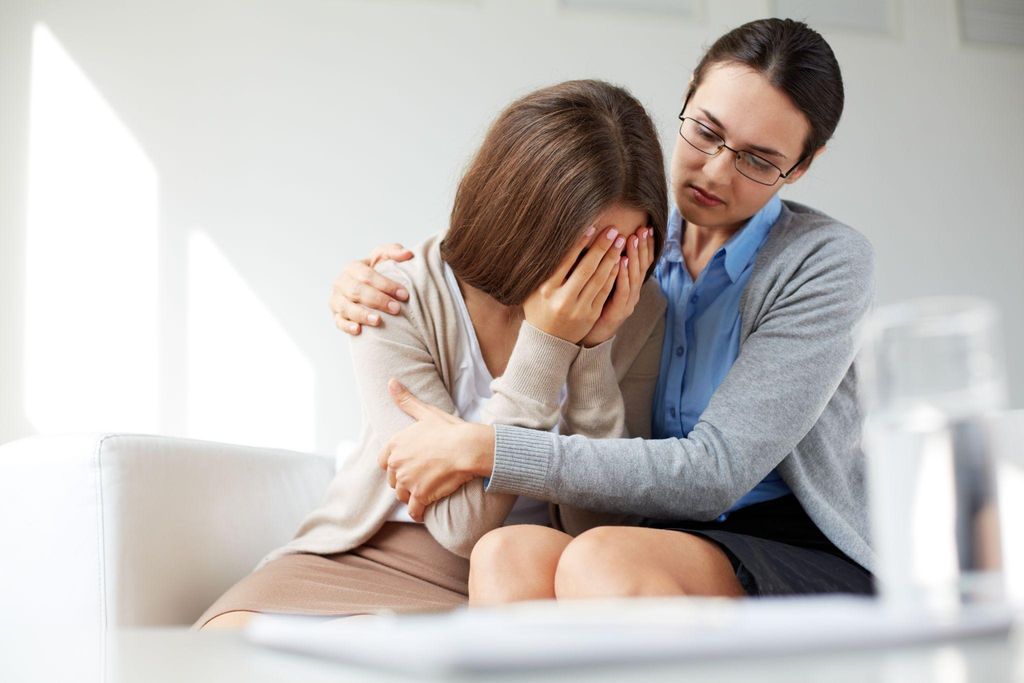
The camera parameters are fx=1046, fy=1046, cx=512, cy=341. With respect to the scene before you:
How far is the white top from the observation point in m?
1.41

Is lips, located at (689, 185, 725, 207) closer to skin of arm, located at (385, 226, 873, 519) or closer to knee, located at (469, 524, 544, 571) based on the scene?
skin of arm, located at (385, 226, 873, 519)

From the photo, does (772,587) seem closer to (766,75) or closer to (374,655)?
(766,75)

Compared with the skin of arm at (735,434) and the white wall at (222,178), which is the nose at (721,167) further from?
the white wall at (222,178)

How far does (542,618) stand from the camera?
35cm

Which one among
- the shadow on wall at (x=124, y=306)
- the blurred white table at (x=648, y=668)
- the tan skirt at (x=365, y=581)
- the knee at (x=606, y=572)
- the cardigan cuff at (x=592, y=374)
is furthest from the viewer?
the shadow on wall at (x=124, y=306)

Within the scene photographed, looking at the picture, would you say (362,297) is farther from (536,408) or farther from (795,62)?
(795,62)

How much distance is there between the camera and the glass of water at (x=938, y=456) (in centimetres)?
41

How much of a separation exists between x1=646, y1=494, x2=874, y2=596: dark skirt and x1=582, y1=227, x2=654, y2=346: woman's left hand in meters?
0.26

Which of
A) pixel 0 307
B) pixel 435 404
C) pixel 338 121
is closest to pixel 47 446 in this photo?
pixel 435 404

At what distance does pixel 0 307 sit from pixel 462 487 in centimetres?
204

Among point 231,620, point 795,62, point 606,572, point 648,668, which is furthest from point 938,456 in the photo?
point 795,62

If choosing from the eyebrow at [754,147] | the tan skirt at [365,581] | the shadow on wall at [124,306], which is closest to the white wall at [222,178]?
A: the shadow on wall at [124,306]

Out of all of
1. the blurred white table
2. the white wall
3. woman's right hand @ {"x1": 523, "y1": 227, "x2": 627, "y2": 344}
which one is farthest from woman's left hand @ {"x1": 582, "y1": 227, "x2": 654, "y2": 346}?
the white wall

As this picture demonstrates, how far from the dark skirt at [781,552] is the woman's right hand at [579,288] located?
0.94ft
